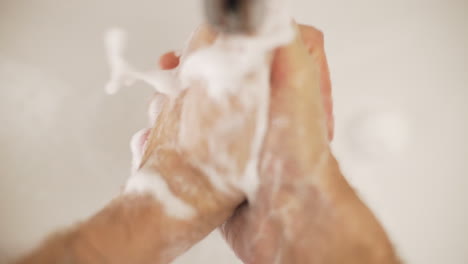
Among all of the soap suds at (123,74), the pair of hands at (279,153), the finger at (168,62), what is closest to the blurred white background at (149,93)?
the soap suds at (123,74)

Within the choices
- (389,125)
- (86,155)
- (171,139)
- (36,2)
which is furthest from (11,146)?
(389,125)

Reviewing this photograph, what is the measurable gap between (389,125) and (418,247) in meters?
0.32

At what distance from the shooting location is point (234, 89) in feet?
1.52

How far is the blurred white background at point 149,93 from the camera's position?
38.4 inches

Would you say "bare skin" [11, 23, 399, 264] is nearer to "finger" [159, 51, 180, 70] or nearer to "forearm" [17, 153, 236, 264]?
"forearm" [17, 153, 236, 264]

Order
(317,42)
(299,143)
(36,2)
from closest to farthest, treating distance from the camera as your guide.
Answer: (299,143), (317,42), (36,2)

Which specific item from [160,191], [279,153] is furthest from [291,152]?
[160,191]

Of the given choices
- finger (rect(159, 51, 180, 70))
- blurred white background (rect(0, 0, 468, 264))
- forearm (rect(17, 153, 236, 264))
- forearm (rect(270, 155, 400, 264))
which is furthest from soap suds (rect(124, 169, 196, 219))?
blurred white background (rect(0, 0, 468, 264))

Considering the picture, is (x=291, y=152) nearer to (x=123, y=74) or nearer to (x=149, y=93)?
(x=123, y=74)

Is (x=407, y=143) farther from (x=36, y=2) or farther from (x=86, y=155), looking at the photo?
(x=36, y=2)

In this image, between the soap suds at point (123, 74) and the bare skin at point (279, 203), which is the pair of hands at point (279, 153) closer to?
the bare skin at point (279, 203)

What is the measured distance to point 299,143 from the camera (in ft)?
1.51

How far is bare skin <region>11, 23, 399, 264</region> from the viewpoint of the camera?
17.4 inches

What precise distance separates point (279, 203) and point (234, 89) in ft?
0.48
